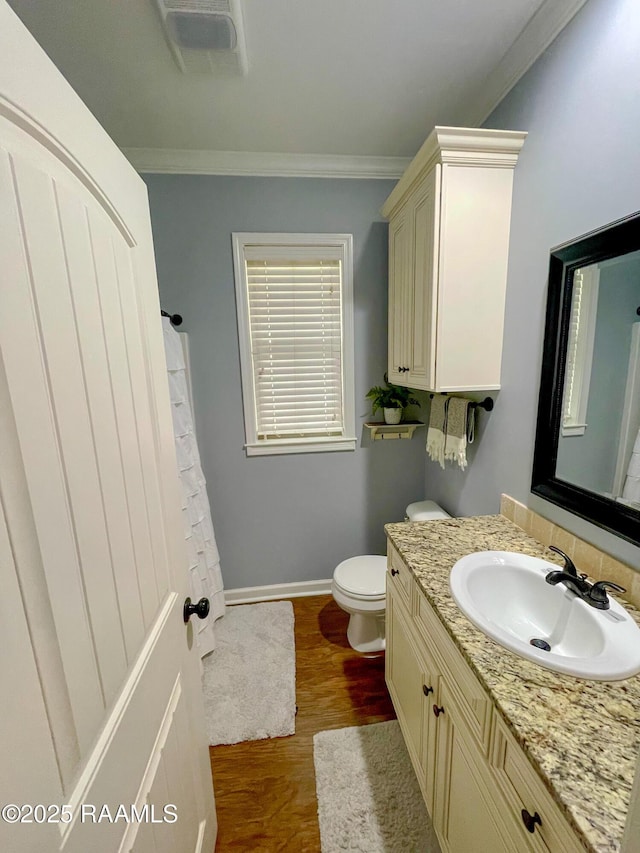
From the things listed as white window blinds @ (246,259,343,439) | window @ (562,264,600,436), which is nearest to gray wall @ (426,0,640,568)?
window @ (562,264,600,436)

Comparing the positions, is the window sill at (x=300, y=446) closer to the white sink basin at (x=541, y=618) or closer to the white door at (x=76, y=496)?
the white sink basin at (x=541, y=618)

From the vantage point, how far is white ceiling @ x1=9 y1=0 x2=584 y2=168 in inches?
43.7

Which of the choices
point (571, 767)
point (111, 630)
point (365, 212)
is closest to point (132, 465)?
point (111, 630)

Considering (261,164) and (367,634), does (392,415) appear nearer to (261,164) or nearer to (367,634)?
(367,634)

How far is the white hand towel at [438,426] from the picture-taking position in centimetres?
179

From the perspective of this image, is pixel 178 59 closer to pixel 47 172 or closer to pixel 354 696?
pixel 47 172

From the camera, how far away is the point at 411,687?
124 cm

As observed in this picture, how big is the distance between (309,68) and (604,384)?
1546 millimetres

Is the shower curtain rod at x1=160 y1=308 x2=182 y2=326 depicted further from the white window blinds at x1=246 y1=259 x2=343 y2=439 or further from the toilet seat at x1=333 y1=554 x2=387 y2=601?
the toilet seat at x1=333 y1=554 x2=387 y2=601

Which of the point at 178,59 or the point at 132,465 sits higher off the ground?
the point at 178,59

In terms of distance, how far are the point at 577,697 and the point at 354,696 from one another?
125 cm

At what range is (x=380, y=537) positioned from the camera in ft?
7.91

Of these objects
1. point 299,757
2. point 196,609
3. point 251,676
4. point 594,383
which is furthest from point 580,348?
point 251,676

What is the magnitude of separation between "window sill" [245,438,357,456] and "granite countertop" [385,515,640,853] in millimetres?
1280
